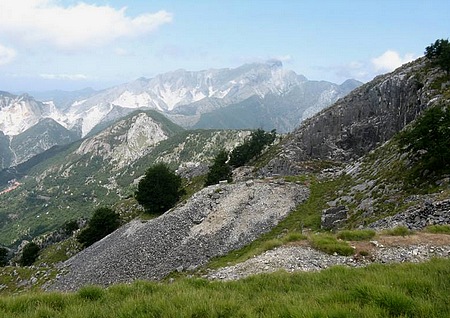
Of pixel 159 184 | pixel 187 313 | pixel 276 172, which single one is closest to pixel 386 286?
pixel 187 313

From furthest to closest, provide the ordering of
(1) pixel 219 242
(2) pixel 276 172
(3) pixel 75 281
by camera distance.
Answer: (2) pixel 276 172 < (3) pixel 75 281 < (1) pixel 219 242

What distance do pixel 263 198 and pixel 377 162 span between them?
15.6 meters

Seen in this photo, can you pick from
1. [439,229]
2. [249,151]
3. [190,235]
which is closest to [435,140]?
[439,229]

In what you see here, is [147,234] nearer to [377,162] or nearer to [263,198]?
[263,198]

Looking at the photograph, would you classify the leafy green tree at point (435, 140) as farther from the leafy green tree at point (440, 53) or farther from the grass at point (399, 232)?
the leafy green tree at point (440, 53)

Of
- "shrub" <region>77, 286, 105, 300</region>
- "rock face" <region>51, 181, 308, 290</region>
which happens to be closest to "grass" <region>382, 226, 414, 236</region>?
"shrub" <region>77, 286, 105, 300</region>

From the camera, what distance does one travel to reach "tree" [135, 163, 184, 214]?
57375mm

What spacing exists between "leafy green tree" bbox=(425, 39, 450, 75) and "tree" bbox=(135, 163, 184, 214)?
48.8m

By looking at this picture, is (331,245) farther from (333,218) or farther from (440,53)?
(440,53)

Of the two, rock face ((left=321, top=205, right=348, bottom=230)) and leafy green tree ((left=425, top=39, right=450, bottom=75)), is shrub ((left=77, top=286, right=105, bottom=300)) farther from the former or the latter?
leafy green tree ((left=425, top=39, right=450, bottom=75))

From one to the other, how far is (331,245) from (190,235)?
22712 millimetres

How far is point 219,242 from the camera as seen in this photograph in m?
35.2

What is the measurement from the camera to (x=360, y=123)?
77.0 m

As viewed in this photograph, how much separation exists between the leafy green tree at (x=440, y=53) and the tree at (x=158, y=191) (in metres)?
48.8
